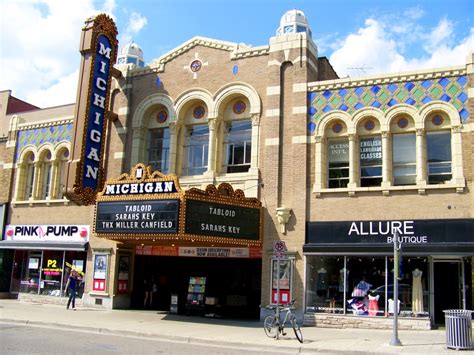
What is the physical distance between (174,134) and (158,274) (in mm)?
7509

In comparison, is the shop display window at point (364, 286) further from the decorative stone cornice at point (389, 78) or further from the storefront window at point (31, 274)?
the storefront window at point (31, 274)

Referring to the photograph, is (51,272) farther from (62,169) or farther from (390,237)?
(390,237)

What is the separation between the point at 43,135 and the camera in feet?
96.4

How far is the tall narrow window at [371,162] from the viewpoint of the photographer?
831 inches

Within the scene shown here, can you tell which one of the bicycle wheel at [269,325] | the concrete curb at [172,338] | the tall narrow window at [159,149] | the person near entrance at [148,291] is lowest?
the concrete curb at [172,338]

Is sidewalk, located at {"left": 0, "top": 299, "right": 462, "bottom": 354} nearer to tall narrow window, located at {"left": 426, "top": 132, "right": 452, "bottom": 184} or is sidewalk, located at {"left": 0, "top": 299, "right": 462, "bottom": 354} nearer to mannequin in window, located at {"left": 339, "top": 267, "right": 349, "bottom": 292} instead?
mannequin in window, located at {"left": 339, "top": 267, "right": 349, "bottom": 292}

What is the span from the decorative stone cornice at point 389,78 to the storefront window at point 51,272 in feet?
51.3

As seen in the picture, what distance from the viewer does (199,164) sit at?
25125 millimetres

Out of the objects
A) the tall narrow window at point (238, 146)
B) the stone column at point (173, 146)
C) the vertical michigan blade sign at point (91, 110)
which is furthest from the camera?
the stone column at point (173, 146)

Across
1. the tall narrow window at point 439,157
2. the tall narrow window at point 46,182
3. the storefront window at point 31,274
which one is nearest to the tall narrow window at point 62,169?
the tall narrow window at point 46,182

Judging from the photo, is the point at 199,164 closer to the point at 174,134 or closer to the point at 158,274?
the point at 174,134

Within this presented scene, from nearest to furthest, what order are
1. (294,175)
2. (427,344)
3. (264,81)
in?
(427,344) < (294,175) < (264,81)

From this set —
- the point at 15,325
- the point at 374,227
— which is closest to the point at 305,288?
the point at 374,227

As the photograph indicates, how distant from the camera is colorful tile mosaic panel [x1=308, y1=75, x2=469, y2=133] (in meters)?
19.9
